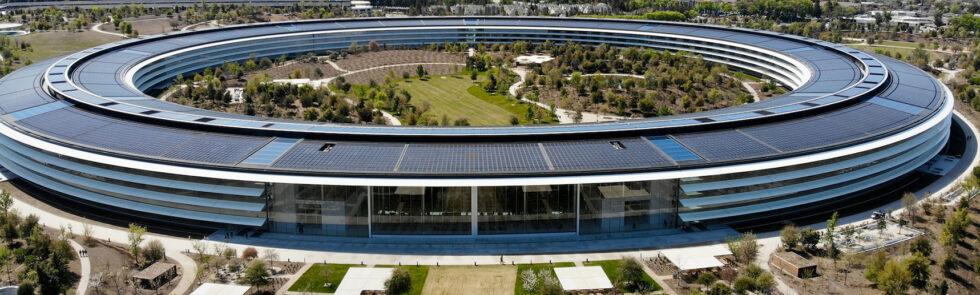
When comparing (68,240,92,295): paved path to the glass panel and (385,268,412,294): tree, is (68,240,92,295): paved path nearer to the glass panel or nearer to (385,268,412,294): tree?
(385,268,412,294): tree

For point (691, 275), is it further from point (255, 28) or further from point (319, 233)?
point (255, 28)

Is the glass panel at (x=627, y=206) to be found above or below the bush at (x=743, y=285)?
above

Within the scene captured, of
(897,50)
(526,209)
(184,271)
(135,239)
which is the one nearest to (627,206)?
(526,209)

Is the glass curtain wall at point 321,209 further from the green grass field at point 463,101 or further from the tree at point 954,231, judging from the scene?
the tree at point 954,231

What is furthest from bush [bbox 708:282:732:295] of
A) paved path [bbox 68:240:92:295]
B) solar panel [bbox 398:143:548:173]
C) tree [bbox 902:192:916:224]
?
paved path [bbox 68:240:92:295]

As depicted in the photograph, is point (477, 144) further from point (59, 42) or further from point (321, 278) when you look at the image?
point (59, 42)

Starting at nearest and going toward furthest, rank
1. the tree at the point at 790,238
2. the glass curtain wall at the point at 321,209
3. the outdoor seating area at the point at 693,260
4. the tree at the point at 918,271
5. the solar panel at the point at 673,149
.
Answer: the tree at the point at 918,271 → the outdoor seating area at the point at 693,260 → the tree at the point at 790,238 → the glass curtain wall at the point at 321,209 → the solar panel at the point at 673,149

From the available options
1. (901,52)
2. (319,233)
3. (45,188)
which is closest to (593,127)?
(319,233)

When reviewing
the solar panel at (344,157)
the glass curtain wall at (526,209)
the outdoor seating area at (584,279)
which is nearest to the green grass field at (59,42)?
the solar panel at (344,157)
